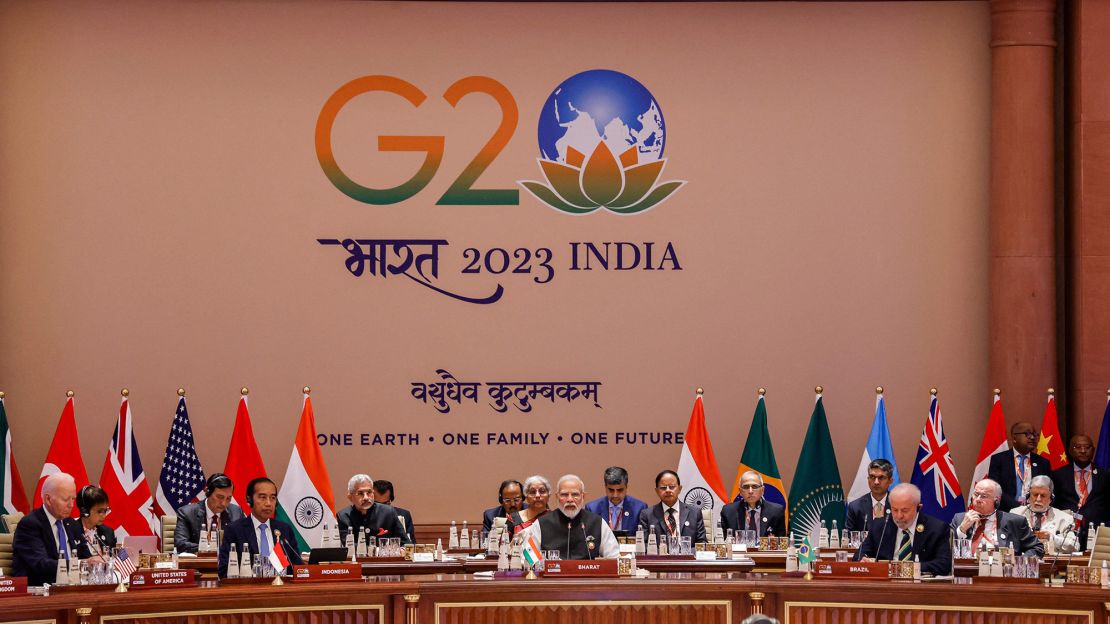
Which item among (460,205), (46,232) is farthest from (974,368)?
(46,232)

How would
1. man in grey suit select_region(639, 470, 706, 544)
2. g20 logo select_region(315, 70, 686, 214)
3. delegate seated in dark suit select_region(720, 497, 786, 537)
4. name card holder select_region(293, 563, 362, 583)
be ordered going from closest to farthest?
Answer: name card holder select_region(293, 563, 362, 583)
man in grey suit select_region(639, 470, 706, 544)
delegate seated in dark suit select_region(720, 497, 786, 537)
g20 logo select_region(315, 70, 686, 214)

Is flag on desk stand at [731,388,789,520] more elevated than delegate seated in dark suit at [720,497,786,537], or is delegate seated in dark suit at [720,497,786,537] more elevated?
flag on desk stand at [731,388,789,520]

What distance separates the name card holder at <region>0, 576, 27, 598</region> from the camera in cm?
717

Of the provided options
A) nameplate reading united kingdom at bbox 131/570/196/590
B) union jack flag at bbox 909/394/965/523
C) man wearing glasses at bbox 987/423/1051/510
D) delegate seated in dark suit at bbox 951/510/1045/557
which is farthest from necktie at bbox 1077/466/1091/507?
nameplate reading united kingdom at bbox 131/570/196/590

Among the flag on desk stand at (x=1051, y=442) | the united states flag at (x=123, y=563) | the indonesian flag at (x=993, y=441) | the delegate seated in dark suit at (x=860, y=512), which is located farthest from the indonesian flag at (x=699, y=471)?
the united states flag at (x=123, y=563)

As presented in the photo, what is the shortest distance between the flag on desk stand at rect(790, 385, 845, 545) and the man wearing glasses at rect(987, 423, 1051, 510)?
106 centimetres

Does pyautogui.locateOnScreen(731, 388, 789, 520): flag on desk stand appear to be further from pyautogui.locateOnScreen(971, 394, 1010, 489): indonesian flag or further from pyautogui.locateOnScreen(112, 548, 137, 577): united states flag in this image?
pyautogui.locateOnScreen(112, 548, 137, 577): united states flag

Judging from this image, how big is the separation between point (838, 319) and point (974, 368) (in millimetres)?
1045

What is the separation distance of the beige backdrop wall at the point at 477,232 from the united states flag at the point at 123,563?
A: 344 centimetres

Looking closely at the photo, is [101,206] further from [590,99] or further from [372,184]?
[590,99]

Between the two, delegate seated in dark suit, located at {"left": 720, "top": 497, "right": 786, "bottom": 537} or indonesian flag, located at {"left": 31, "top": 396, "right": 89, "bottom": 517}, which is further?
indonesian flag, located at {"left": 31, "top": 396, "right": 89, "bottom": 517}

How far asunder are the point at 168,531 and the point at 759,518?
3.78 meters

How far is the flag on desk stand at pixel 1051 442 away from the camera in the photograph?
10.9m

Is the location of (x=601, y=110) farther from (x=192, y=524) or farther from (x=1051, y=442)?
(x=192, y=524)
